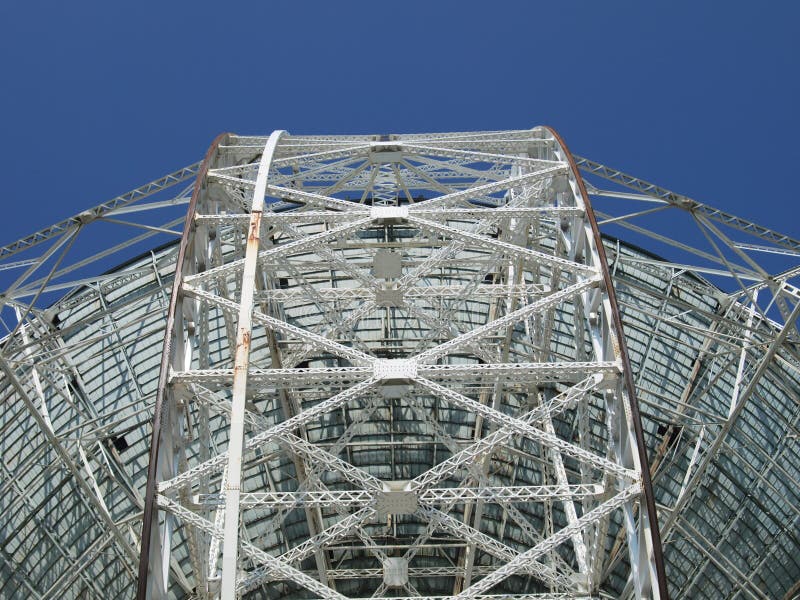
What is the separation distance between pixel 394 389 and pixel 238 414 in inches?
144

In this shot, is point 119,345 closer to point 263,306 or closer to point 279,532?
point 263,306

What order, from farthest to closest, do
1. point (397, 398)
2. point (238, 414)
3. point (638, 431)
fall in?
point (397, 398) < point (638, 431) < point (238, 414)

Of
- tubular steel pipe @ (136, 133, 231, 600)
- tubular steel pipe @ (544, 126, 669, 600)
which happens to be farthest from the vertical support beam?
tubular steel pipe @ (544, 126, 669, 600)

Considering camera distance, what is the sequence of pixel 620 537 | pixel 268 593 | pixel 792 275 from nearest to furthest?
pixel 792 275, pixel 620 537, pixel 268 593

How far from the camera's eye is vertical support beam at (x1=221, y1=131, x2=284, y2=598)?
16.3 m

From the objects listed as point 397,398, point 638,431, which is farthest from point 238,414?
point 397,398

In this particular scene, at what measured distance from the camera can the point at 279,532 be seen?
1330 inches

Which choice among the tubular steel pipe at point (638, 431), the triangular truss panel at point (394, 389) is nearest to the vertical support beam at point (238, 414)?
the triangular truss panel at point (394, 389)

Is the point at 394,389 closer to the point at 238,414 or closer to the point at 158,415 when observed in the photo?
the point at 238,414

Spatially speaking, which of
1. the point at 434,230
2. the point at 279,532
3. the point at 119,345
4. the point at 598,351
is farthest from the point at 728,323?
the point at 119,345

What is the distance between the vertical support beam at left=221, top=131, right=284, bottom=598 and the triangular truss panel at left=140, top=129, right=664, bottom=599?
34 mm

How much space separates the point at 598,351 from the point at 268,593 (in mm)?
16646

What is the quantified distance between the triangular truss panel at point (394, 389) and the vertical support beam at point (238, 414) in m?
0.03

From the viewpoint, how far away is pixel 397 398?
3000 centimetres
